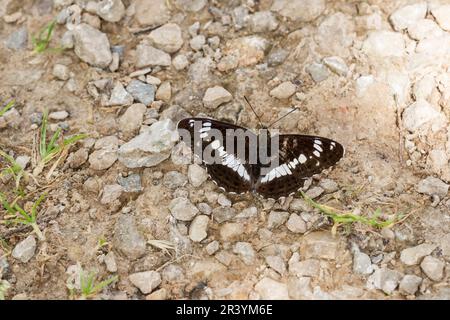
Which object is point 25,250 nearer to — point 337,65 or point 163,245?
point 163,245

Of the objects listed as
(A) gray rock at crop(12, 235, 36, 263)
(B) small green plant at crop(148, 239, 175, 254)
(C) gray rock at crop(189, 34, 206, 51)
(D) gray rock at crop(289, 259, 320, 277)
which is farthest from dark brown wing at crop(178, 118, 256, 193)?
(A) gray rock at crop(12, 235, 36, 263)

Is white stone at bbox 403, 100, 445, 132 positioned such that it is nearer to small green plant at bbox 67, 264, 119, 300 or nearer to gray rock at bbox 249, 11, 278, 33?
gray rock at bbox 249, 11, 278, 33

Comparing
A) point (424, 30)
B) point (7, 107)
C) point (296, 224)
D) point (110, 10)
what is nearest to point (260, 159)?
point (296, 224)

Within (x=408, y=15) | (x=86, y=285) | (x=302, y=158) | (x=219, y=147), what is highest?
(x=408, y=15)

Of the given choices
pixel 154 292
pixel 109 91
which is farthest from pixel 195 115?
pixel 154 292

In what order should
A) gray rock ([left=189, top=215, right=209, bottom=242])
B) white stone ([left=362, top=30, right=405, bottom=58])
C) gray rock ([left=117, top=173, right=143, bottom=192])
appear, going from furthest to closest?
white stone ([left=362, top=30, right=405, bottom=58]) < gray rock ([left=117, top=173, right=143, bottom=192]) < gray rock ([left=189, top=215, right=209, bottom=242])

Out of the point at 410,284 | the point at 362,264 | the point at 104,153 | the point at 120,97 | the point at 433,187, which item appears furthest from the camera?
the point at 120,97
